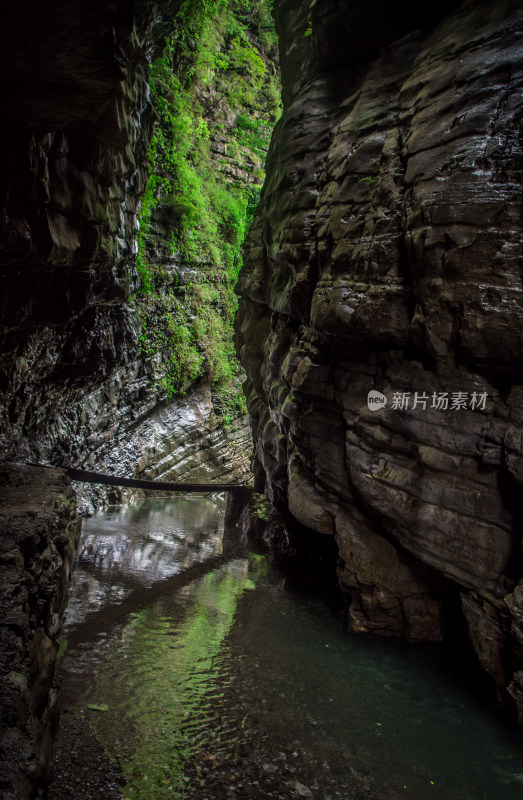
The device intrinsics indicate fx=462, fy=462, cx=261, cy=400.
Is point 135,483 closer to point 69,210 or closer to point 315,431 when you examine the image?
point 315,431

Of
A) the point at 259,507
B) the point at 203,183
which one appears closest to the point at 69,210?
the point at 259,507

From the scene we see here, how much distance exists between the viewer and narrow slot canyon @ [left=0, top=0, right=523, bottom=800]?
5.10m

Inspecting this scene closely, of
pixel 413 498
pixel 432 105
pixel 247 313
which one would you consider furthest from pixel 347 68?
pixel 413 498

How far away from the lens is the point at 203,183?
2319 centimetres

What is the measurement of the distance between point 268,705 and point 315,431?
5.00 m

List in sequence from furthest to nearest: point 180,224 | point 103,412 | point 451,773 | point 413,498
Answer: point 180,224, point 103,412, point 413,498, point 451,773

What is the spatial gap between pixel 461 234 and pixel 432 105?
2737 mm

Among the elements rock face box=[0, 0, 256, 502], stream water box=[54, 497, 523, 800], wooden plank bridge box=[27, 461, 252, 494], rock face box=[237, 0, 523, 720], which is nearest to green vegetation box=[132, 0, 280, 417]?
rock face box=[0, 0, 256, 502]

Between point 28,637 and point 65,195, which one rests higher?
point 65,195

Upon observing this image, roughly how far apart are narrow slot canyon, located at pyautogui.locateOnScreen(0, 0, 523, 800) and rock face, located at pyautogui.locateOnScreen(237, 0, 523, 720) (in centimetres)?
4

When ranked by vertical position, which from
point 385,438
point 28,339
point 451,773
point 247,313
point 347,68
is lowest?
point 451,773

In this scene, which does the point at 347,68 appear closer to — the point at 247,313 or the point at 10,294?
the point at 247,313

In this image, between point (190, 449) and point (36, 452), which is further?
point (190, 449)

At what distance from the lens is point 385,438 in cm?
812
